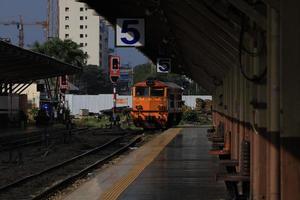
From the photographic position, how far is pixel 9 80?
155 feet

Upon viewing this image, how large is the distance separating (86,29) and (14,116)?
104m

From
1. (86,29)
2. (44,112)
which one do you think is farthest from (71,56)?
(86,29)

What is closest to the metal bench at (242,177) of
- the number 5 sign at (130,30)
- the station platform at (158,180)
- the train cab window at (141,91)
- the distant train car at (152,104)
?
the station platform at (158,180)

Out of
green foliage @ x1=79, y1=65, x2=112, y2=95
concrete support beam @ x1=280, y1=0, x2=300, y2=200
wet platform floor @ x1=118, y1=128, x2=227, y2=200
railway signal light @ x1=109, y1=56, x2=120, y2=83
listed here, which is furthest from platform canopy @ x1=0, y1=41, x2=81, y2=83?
green foliage @ x1=79, y1=65, x2=112, y2=95

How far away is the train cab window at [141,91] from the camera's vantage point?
41.2m

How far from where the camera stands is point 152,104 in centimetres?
4075

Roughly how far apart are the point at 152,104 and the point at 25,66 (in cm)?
861

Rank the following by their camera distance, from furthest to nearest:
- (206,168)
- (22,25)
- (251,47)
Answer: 1. (22,25)
2. (206,168)
3. (251,47)

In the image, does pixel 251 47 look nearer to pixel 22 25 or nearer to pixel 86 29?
pixel 86 29

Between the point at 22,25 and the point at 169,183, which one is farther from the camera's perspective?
the point at 22,25

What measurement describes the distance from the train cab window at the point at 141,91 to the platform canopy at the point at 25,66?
18.9 feet

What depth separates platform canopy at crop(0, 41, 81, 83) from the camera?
114ft

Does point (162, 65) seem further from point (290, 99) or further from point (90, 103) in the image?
point (90, 103)

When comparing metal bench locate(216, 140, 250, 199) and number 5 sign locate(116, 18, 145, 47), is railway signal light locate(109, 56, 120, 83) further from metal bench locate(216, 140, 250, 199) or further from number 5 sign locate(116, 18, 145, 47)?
metal bench locate(216, 140, 250, 199)
